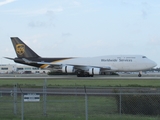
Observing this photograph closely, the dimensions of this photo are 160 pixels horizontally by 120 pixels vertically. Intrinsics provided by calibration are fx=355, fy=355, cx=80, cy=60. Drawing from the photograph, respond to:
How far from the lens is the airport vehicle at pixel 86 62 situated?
60.8m

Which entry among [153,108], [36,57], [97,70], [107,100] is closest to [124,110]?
[153,108]

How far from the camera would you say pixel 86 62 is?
2552 inches

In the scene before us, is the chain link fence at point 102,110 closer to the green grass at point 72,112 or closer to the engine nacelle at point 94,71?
the green grass at point 72,112

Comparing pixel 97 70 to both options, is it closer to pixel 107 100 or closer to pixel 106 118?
pixel 107 100

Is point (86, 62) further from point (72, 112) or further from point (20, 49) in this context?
point (72, 112)

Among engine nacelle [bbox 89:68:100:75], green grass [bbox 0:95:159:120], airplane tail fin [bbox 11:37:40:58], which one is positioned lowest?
green grass [bbox 0:95:159:120]

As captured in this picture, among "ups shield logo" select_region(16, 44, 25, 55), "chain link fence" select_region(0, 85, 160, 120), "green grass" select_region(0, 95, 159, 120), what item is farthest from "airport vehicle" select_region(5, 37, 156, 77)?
"chain link fence" select_region(0, 85, 160, 120)

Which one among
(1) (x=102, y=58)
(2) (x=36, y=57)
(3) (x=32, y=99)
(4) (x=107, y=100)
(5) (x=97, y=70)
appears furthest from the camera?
(2) (x=36, y=57)

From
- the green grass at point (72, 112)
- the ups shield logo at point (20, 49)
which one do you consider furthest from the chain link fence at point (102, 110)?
the ups shield logo at point (20, 49)

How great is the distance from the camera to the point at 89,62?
212 ft

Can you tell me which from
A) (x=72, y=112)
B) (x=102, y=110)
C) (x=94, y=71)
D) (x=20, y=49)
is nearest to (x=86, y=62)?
(x=94, y=71)

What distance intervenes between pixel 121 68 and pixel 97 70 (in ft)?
16.7

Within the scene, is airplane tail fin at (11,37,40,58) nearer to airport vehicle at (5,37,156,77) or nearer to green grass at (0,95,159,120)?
airport vehicle at (5,37,156,77)

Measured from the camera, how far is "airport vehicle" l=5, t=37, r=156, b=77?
6078 cm
